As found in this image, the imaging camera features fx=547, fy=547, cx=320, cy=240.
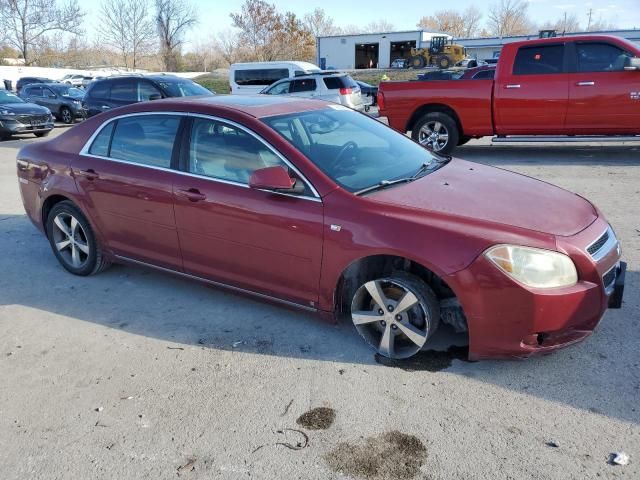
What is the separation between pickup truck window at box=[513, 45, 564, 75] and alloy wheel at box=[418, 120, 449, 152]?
5.11 feet

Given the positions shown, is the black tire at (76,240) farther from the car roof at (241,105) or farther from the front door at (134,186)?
the car roof at (241,105)

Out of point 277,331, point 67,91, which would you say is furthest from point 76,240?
point 67,91

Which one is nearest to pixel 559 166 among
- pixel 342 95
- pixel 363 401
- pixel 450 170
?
pixel 450 170

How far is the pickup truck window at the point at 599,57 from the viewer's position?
893 centimetres

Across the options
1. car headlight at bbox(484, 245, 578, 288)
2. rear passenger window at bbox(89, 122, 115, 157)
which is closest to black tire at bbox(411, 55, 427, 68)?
rear passenger window at bbox(89, 122, 115, 157)

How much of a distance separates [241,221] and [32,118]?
585 inches

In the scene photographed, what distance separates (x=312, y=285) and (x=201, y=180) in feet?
3.70

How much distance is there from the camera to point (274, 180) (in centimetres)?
342

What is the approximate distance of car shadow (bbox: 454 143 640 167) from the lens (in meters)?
9.61

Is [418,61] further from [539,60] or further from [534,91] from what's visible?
[534,91]

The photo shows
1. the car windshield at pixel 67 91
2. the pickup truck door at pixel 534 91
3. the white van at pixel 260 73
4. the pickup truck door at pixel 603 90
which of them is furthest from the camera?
the white van at pixel 260 73

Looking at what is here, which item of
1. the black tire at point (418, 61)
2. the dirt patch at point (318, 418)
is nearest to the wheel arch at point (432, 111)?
the dirt patch at point (318, 418)

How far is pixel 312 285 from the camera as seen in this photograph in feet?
11.7

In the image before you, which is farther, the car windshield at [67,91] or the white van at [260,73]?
the white van at [260,73]
